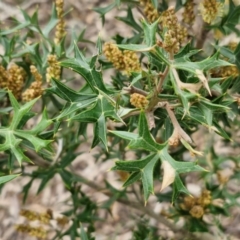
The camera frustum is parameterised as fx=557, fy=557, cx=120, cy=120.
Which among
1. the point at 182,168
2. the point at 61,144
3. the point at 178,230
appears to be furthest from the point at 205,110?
the point at 178,230

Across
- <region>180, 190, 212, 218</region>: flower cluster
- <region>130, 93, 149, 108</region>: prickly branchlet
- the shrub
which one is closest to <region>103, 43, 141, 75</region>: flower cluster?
the shrub

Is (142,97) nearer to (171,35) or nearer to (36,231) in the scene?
(171,35)

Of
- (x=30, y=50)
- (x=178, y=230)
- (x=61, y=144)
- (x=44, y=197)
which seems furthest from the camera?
(x=44, y=197)

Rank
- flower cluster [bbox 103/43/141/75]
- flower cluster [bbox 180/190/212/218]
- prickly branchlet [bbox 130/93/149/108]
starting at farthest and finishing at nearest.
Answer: flower cluster [bbox 180/190/212/218], flower cluster [bbox 103/43/141/75], prickly branchlet [bbox 130/93/149/108]

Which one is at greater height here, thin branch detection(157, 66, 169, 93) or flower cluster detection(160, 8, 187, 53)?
flower cluster detection(160, 8, 187, 53)

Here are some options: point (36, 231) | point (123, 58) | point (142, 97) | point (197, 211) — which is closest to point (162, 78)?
point (142, 97)

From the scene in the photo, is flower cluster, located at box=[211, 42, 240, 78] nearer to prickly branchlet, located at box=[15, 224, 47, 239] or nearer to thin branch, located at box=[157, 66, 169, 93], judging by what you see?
thin branch, located at box=[157, 66, 169, 93]

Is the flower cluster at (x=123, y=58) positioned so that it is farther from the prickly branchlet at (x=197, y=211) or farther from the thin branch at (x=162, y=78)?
the prickly branchlet at (x=197, y=211)

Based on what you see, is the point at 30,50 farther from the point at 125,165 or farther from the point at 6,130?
the point at 125,165

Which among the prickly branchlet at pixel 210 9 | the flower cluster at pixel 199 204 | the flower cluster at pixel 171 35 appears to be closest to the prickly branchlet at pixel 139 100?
the flower cluster at pixel 171 35
